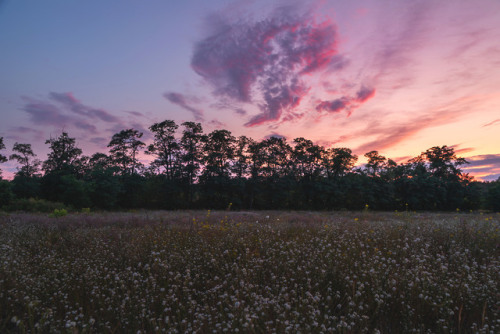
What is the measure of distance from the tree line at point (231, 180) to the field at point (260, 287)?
109 feet

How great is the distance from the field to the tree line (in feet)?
109

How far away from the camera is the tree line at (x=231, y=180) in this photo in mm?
39094

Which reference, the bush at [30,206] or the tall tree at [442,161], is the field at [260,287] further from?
the tall tree at [442,161]

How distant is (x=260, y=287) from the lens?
170 inches

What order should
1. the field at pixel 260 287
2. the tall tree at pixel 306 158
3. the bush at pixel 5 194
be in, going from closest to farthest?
the field at pixel 260 287, the bush at pixel 5 194, the tall tree at pixel 306 158

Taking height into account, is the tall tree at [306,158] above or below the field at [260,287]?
above

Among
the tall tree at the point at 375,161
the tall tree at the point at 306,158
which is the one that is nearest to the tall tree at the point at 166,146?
the tall tree at the point at 306,158

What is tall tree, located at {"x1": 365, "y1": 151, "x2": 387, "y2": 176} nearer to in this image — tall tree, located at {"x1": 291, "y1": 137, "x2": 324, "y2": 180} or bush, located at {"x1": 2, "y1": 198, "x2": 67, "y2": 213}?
tall tree, located at {"x1": 291, "y1": 137, "x2": 324, "y2": 180}

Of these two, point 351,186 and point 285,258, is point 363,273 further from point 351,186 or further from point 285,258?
point 351,186

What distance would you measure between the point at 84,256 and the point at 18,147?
5278 centimetres

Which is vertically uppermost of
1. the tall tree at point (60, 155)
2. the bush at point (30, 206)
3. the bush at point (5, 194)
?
the tall tree at point (60, 155)

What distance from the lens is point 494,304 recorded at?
3291 millimetres

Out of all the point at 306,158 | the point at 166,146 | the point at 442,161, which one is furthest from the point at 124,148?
the point at 442,161

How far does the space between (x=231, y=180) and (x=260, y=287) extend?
120 ft
